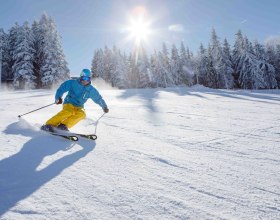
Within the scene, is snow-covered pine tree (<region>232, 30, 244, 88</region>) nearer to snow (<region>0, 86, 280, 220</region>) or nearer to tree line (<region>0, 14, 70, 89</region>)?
tree line (<region>0, 14, 70, 89</region>)

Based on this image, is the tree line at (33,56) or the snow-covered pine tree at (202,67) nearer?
the tree line at (33,56)

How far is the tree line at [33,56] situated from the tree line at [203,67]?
20.3 metres

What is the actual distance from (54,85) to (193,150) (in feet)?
122

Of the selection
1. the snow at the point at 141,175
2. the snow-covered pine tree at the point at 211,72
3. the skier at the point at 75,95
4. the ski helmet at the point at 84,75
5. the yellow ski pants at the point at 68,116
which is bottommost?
the snow at the point at 141,175

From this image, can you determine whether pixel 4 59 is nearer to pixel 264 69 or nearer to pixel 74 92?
pixel 74 92

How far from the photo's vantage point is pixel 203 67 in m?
63.4

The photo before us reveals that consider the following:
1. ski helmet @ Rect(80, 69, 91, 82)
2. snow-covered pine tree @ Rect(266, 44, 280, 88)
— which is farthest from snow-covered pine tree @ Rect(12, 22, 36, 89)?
snow-covered pine tree @ Rect(266, 44, 280, 88)

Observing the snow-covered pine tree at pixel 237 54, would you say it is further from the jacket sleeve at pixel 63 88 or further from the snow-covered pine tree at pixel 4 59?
the jacket sleeve at pixel 63 88

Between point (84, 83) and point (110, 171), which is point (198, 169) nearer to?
point (110, 171)

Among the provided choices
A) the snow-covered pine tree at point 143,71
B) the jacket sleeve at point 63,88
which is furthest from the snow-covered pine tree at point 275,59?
the jacket sleeve at point 63,88

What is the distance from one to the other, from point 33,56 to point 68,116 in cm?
3842

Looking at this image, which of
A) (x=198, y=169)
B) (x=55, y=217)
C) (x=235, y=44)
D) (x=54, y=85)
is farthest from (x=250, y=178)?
(x=235, y=44)

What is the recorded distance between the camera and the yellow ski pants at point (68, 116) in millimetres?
5211

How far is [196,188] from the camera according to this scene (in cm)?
262
